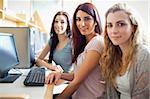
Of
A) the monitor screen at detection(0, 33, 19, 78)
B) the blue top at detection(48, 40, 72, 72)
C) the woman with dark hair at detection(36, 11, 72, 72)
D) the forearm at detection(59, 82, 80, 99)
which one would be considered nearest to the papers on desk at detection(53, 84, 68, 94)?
the forearm at detection(59, 82, 80, 99)

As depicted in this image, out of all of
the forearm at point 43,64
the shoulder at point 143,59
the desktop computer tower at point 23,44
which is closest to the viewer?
the shoulder at point 143,59

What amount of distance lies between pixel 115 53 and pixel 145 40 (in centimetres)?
22

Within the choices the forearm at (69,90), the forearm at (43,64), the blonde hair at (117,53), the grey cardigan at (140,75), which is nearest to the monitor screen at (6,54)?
the forearm at (69,90)

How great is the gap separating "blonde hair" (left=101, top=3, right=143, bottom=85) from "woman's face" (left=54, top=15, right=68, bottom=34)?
121 cm

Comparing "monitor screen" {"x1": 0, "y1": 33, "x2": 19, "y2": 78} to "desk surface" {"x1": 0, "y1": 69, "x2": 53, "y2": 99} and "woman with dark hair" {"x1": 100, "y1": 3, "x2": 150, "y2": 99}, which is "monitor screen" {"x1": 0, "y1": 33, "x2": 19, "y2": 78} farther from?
"woman with dark hair" {"x1": 100, "y1": 3, "x2": 150, "y2": 99}

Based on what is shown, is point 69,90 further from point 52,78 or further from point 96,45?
point 96,45

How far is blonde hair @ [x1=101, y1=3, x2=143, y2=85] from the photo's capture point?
1.40 metres

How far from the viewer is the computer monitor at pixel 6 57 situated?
164cm

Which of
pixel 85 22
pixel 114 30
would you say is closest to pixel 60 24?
pixel 85 22

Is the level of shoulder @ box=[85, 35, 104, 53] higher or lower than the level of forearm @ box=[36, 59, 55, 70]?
higher

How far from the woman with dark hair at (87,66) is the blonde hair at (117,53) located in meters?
0.06

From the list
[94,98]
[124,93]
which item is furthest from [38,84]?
[124,93]

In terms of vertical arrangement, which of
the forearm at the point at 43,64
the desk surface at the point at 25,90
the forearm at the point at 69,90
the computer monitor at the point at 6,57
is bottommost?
the forearm at the point at 69,90

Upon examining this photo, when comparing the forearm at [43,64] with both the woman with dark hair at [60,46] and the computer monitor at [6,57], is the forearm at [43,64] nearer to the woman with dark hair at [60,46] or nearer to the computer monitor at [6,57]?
the woman with dark hair at [60,46]
